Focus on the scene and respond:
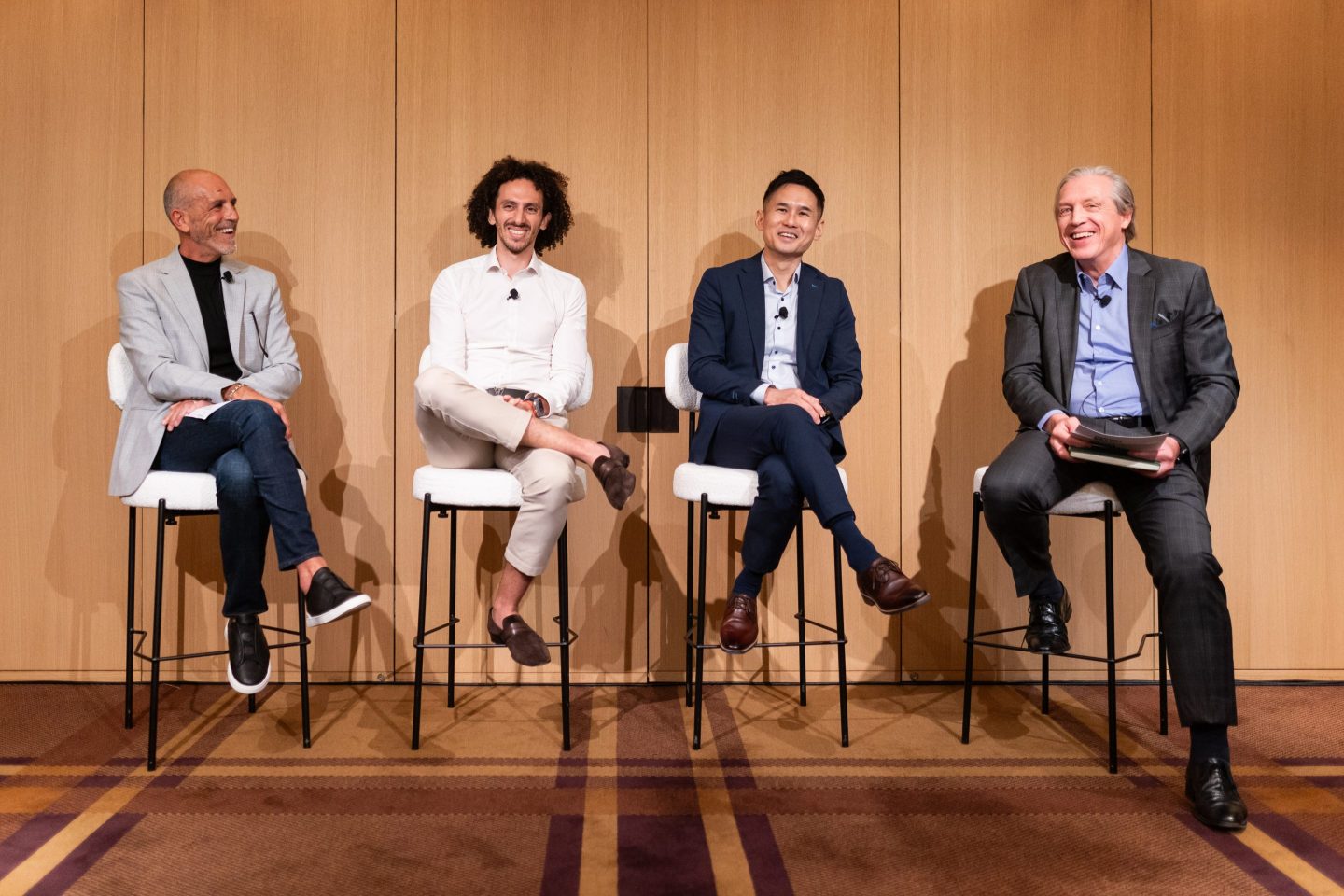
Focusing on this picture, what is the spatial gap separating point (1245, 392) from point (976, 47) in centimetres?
157

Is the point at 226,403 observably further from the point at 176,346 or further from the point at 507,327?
the point at 507,327

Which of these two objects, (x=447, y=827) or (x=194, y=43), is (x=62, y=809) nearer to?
(x=447, y=827)

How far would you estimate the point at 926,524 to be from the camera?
12.7 ft

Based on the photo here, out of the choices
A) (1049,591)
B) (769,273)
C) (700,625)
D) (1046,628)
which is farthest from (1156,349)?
(700,625)

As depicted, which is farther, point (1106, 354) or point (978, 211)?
point (978, 211)

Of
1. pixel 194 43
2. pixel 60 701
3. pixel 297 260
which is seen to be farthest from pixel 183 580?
pixel 194 43

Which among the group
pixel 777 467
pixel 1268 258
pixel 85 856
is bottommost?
pixel 85 856

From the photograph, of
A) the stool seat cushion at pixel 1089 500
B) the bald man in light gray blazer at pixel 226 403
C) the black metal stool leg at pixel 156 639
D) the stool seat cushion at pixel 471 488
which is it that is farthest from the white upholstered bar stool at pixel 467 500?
the stool seat cushion at pixel 1089 500

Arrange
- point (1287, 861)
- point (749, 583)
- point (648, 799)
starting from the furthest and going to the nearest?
point (749, 583)
point (648, 799)
point (1287, 861)

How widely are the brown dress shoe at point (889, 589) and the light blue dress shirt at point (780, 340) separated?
2.73 feet

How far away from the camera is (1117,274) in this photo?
3.08 metres

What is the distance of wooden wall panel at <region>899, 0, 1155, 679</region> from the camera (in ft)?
12.6

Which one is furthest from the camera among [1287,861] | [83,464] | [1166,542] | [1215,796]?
[83,464]

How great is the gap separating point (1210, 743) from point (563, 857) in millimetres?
1513
